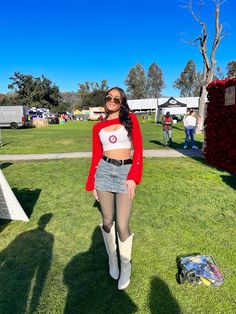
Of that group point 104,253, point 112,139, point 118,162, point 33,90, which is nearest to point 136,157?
point 118,162

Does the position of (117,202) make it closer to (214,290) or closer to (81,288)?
(81,288)

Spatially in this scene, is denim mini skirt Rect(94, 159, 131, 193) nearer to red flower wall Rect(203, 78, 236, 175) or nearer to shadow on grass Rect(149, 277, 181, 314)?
shadow on grass Rect(149, 277, 181, 314)

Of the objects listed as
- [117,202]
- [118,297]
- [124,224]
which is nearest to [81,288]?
[118,297]

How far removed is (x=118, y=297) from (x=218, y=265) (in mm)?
1319

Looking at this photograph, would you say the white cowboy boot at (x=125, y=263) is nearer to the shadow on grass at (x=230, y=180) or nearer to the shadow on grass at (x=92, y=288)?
the shadow on grass at (x=92, y=288)

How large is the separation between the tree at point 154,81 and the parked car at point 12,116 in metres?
75.3

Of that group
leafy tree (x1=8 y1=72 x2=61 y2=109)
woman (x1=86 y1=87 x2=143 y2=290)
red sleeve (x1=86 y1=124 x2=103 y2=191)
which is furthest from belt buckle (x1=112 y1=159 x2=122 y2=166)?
leafy tree (x1=8 y1=72 x2=61 y2=109)

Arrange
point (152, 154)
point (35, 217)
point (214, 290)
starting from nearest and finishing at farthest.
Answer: point (214, 290), point (35, 217), point (152, 154)

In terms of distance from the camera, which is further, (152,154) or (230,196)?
(152,154)

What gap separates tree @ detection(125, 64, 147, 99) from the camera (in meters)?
93.3

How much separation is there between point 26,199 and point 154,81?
97.3m

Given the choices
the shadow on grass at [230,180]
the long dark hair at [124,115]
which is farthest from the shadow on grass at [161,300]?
the shadow on grass at [230,180]

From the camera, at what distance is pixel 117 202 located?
8.71 feet

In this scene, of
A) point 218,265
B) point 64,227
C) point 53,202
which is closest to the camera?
point 218,265
